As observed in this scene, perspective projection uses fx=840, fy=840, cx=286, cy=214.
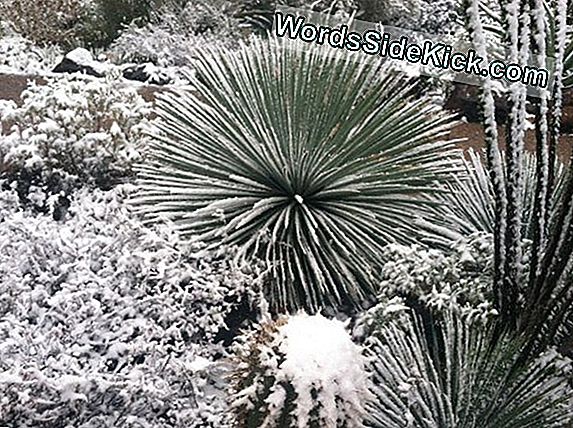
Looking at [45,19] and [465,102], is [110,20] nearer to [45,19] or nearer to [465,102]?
[45,19]

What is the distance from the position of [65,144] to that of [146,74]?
10.4 feet

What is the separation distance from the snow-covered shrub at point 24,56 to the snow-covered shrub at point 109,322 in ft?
13.3

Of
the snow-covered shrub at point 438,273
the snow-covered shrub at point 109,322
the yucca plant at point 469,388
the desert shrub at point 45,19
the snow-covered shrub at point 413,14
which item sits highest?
the snow-covered shrub at point 413,14

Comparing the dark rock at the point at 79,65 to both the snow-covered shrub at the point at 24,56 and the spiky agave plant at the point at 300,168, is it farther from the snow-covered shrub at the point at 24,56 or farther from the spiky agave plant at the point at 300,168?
the spiky agave plant at the point at 300,168

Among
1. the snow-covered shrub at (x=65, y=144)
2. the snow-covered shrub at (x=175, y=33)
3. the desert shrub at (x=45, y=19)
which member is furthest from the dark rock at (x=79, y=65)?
the snow-covered shrub at (x=65, y=144)

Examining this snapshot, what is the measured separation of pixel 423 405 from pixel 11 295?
191 cm

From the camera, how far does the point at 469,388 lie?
9.93ft

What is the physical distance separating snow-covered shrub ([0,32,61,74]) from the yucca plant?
19.0 feet

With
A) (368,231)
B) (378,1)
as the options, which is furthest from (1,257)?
(378,1)

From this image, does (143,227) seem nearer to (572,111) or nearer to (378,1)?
(572,111)

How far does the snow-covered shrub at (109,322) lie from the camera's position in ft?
10.8

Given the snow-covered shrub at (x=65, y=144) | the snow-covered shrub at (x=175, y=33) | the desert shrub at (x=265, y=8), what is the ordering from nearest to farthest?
the snow-covered shrub at (x=65, y=144), the snow-covered shrub at (x=175, y=33), the desert shrub at (x=265, y=8)

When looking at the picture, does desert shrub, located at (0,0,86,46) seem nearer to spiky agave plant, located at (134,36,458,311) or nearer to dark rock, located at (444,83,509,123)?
dark rock, located at (444,83,509,123)

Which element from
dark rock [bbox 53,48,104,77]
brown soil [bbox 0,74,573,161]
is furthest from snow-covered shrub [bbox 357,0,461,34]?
dark rock [bbox 53,48,104,77]
